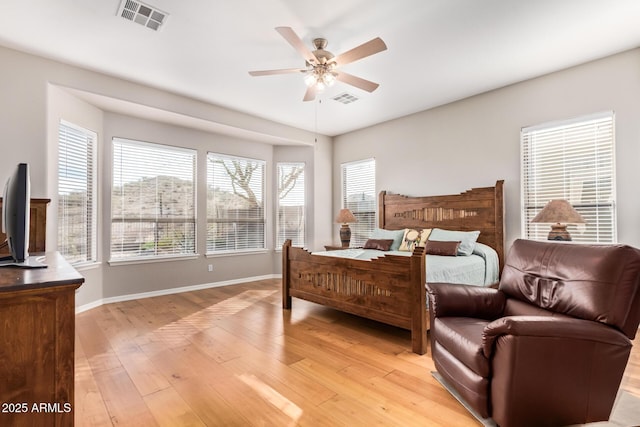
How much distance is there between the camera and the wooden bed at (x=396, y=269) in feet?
9.33

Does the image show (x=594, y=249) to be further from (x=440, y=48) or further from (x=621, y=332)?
(x=440, y=48)

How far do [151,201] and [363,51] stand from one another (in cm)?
385

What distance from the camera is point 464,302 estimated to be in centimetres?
234

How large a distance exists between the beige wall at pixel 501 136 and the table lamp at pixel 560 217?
535mm

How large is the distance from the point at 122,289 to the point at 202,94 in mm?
2986

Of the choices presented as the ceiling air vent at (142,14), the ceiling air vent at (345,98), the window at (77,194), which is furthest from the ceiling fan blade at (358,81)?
the window at (77,194)

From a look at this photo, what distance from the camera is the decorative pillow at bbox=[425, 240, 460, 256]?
3.93 metres

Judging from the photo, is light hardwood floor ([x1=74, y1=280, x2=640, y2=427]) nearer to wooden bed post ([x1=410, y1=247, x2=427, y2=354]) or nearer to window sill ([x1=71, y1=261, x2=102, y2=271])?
wooden bed post ([x1=410, y1=247, x2=427, y2=354])

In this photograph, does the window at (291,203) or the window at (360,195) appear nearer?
the window at (360,195)

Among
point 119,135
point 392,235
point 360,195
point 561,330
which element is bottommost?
point 561,330

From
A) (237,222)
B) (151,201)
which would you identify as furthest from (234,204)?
(151,201)

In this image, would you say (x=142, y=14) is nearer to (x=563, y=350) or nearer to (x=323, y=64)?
(x=323, y=64)

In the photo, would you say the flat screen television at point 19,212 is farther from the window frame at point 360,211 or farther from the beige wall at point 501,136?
the window frame at point 360,211

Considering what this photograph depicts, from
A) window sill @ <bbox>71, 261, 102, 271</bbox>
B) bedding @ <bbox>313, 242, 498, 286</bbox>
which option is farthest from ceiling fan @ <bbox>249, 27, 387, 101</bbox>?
window sill @ <bbox>71, 261, 102, 271</bbox>
